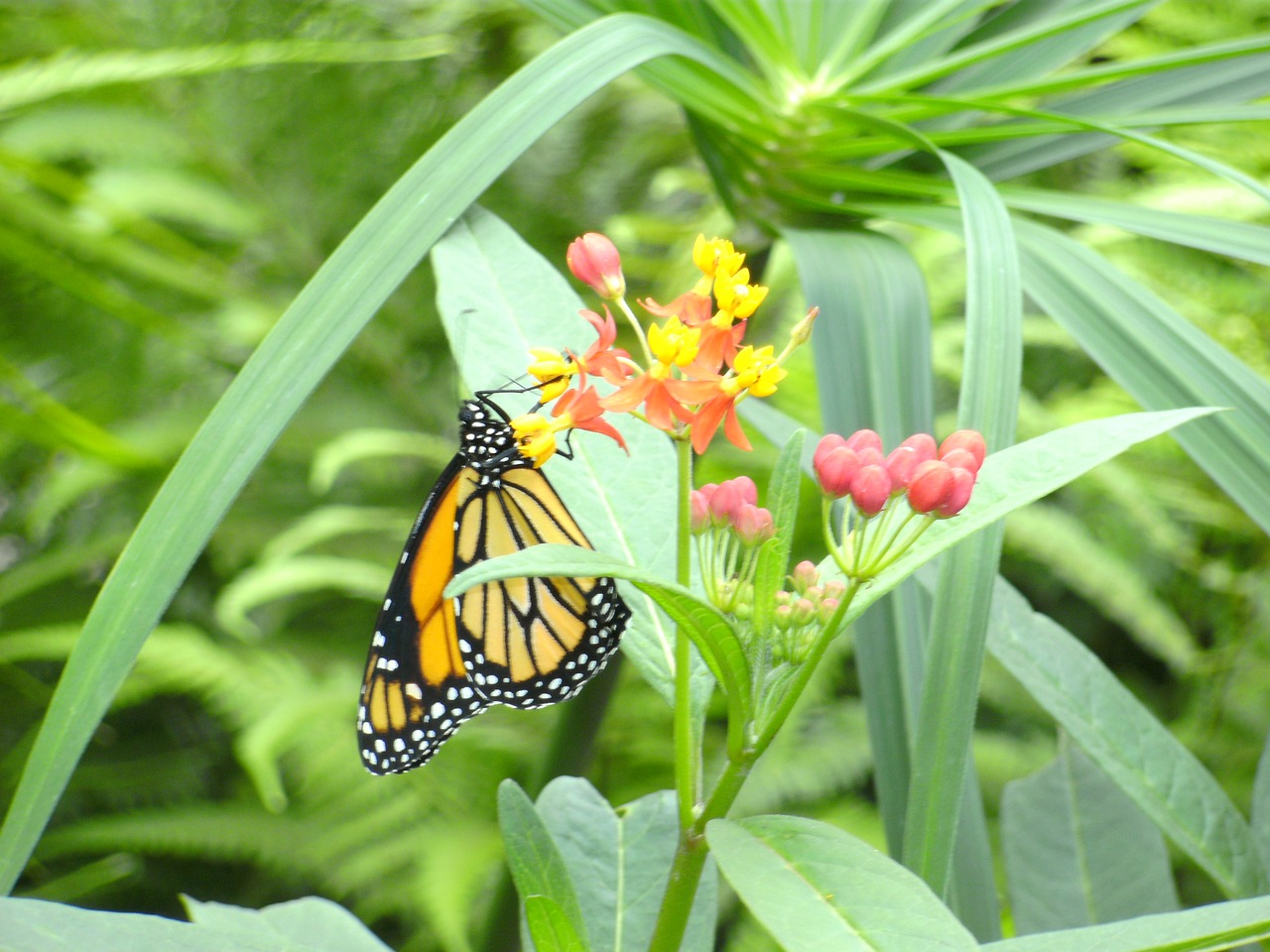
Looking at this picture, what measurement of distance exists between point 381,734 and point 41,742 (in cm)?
43

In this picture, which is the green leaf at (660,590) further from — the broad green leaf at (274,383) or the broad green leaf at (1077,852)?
the broad green leaf at (1077,852)

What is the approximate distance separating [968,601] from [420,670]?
18.5 inches

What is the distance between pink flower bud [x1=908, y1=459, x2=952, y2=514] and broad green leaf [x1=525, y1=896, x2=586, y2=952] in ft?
0.67

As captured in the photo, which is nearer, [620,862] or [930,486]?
[930,486]

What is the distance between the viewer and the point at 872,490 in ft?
1.22

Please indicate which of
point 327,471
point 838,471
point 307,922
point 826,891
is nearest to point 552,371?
point 838,471

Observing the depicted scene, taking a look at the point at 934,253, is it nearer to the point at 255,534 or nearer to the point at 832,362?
the point at 832,362

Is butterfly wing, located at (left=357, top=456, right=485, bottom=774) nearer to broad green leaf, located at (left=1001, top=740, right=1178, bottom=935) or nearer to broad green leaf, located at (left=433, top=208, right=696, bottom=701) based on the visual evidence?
broad green leaf, located at (left=433, top=208, right=696, bottom=701)

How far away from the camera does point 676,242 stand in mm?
1802

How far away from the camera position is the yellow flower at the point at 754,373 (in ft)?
1.27

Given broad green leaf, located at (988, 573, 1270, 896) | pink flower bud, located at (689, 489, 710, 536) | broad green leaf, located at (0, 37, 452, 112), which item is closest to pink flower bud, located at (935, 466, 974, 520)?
pink flower bud, located at (689, 489, 710, 536)

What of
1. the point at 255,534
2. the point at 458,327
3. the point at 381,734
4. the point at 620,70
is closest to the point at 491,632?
the point at 381,734

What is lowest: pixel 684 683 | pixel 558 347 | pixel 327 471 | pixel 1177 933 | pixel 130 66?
pixel 1177 933

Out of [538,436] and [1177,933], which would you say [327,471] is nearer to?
[538,436]
